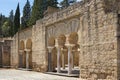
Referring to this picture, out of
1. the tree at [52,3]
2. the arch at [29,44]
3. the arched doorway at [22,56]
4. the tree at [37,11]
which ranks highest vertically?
the tree at [52,3]

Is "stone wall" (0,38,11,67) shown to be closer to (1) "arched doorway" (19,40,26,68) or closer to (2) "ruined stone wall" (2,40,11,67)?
(2) "ruined stone wall" (2,40,11,67)

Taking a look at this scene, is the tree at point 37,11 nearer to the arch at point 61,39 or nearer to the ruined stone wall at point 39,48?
the ruined stone wall at point 39,48

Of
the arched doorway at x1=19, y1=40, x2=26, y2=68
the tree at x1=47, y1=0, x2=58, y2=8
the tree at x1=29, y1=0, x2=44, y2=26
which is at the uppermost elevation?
the tree at x1=47, y1=0, x2=58, y2=8

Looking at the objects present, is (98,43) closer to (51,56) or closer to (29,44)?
(51,56)

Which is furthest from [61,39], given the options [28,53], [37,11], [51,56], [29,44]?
[37,11]

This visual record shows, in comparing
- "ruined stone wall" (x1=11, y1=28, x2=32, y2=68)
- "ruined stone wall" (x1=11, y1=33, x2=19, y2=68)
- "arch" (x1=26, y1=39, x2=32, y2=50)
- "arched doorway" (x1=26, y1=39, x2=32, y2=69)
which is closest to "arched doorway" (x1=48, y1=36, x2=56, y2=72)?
"ruined stone wall" (x1=11, y1=28, x2=32, y2=68)

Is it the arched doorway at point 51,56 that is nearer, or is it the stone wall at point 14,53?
the arched doorway at point 51,56

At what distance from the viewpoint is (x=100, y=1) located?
1255 cm

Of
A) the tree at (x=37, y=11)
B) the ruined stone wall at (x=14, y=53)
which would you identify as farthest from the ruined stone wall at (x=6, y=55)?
the tree at (x=37, y=11)

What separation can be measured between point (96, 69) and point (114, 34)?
2.27 meters

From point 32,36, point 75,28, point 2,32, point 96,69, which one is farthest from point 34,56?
point 2,32

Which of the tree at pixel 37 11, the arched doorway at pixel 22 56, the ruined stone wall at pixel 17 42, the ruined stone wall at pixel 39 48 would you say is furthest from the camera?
the tree at pixel 37 11

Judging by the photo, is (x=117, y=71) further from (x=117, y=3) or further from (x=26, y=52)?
(x=26, y=52)

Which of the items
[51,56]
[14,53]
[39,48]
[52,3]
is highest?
[52,3]
